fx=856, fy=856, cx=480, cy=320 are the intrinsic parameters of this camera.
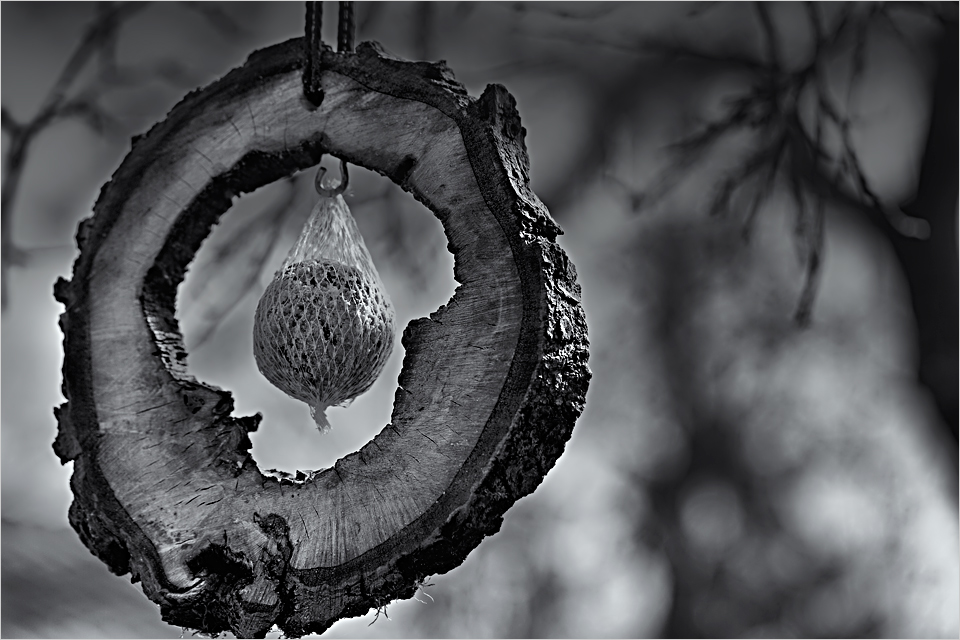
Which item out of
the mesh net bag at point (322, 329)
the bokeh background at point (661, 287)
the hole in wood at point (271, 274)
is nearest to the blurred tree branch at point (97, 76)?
the bokeh background at point (661, 287)

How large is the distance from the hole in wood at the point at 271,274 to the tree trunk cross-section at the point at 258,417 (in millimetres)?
728

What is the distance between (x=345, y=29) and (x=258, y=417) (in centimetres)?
43

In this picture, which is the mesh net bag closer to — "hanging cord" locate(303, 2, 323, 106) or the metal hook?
the metal hook

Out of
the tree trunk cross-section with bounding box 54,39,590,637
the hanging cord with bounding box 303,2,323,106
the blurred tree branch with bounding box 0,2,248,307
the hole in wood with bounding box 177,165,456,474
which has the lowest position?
the tree trunk cross-section with bounding box 54,39,590,637

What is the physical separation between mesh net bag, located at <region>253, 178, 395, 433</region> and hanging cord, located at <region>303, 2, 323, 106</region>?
0.16 meters

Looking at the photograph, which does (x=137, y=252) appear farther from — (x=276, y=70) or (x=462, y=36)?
(x=462, y=36)

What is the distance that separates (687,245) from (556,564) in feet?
2.26

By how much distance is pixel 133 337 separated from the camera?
90 centimetres

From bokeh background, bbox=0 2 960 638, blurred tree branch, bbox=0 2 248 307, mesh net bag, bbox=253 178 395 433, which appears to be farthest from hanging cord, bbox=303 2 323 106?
blurred tree branch, bbox=0 2 248 307

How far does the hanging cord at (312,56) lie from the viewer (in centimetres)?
88

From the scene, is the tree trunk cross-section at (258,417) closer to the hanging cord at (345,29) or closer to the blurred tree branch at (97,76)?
→ the hanging cord at (345,29)

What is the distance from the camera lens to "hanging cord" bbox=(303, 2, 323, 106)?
88 cm

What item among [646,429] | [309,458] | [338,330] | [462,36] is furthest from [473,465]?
[462,36]

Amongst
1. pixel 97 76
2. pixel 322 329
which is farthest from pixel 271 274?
pixel 322 329
